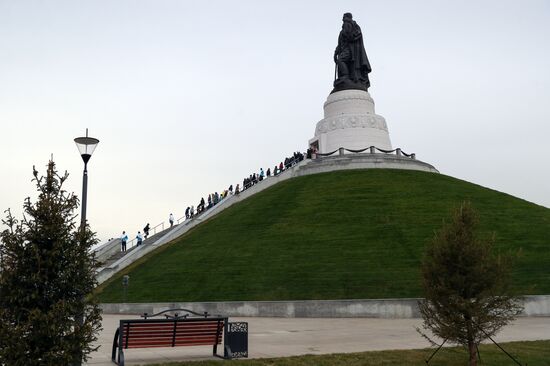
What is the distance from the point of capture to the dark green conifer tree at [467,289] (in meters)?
10.3

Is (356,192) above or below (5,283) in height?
above

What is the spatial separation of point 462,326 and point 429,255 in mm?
1616

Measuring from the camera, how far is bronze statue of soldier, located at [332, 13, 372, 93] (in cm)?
5409

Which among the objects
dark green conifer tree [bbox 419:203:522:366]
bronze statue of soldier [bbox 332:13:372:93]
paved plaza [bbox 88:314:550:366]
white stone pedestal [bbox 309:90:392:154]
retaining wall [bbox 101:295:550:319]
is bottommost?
paved plaza [bbox 88:314:550:366]

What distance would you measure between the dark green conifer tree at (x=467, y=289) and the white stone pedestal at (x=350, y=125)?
37.4m

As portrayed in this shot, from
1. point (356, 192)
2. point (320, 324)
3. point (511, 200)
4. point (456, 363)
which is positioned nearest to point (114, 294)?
point (320, 324)

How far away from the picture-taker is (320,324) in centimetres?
1930

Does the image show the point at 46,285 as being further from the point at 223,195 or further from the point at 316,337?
the point at 223,195

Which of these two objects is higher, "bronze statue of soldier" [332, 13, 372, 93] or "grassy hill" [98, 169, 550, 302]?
"bronze statue of soldier" [332, 13, 372, 93]

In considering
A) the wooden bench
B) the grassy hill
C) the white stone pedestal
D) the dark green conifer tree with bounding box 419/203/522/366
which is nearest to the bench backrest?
the wooden bench

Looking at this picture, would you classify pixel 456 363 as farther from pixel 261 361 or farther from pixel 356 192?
pixel 356 192

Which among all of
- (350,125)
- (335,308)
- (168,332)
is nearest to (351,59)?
(350,125)

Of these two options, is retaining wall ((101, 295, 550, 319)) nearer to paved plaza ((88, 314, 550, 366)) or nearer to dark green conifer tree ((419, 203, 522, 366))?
paved plaza ((88, 314, 550, 366))

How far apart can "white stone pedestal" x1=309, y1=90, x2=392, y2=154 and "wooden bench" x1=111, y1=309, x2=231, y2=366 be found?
3736 cm
